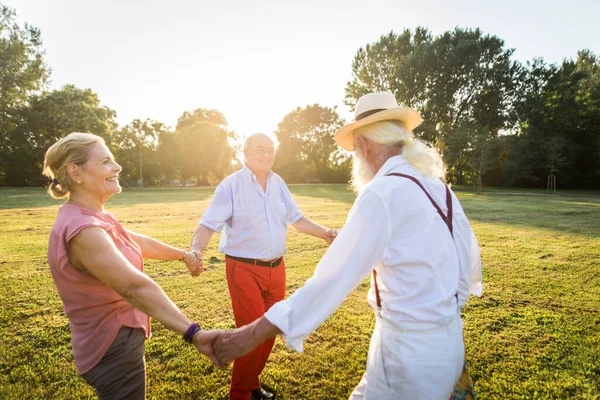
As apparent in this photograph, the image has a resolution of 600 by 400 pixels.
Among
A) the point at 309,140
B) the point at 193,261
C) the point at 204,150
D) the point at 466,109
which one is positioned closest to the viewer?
the point at 193,261

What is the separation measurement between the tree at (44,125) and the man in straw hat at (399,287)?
167 feet

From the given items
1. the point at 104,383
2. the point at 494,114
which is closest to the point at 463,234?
the point at 104,383

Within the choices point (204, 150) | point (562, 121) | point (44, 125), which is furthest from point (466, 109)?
point (44, 125)

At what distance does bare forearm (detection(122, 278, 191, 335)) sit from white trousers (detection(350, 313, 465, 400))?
1158 millimetres

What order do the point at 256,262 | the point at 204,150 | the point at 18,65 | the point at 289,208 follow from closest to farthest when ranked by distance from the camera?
1. the point at 256,262
2. the point at 289,208
3. the point at 18,65
4. the point at 204,150

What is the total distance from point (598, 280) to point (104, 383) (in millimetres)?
9063

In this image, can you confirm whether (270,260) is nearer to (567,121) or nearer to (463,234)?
(463,234)

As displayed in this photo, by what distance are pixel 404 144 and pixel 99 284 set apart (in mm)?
2052

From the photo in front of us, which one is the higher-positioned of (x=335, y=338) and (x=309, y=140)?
(x=309, y=140)

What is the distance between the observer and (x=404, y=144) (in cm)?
198

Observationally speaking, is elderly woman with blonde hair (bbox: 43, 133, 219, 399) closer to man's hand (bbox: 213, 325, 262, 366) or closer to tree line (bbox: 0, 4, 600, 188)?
man's hand (bbox: 213, 325, 262, 366)

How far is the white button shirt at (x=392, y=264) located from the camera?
1603 mm

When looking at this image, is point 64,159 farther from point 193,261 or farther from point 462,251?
point 462,251

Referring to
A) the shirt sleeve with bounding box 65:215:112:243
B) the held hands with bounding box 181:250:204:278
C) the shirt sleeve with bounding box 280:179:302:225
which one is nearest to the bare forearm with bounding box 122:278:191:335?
the shirt sleeve with bounding box 65:215:112:243
